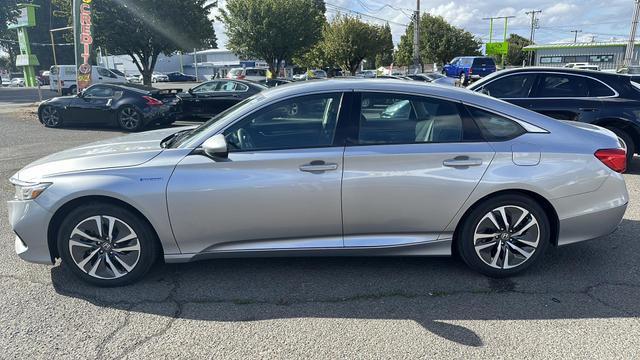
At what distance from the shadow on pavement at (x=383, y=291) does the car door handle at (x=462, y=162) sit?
945mm

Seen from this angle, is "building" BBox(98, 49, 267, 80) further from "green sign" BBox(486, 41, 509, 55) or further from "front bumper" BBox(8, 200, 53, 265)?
"front bumper" BBox(8, 200, 53, 265)

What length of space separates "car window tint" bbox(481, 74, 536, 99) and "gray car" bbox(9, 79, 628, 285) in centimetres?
424

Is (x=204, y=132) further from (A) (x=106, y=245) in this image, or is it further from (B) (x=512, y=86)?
(B) (x=512, y=86)

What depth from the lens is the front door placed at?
11.1ft

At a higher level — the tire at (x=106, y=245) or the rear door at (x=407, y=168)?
the rear door at (x=407, y=168)

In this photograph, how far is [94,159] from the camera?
3566 mm

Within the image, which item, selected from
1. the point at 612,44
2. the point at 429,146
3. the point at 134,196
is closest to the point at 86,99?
the point at 134,196

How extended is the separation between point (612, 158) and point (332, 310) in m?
2.51

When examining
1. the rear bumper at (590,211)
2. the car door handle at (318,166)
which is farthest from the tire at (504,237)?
the car door handle at (318,166)

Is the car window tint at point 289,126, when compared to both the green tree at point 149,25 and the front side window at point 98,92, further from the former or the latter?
the green tree at point 149,25

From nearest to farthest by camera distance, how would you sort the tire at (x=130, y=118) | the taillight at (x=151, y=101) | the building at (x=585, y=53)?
the tire at (x=130, y=118)
the taillight at (x=151, y=101)
the building at (x=585, y=53)

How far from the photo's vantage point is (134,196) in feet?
11.0

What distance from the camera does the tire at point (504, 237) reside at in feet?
11.7

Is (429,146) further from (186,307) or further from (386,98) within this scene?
(186,307)
